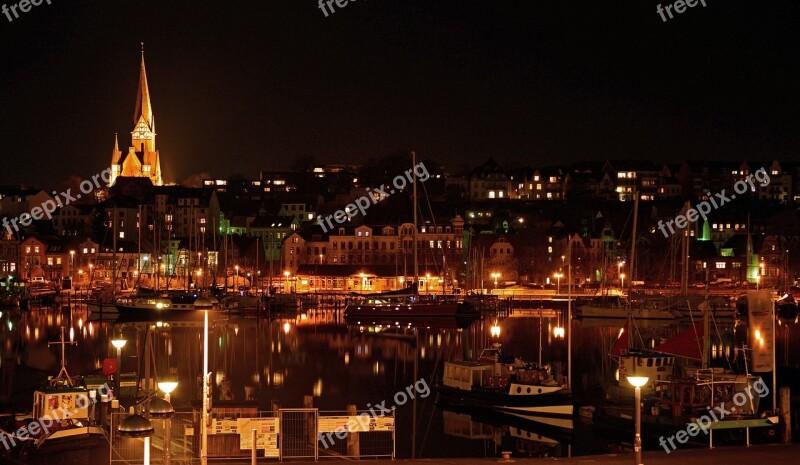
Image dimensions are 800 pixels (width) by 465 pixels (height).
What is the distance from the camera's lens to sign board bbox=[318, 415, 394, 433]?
2028 cm

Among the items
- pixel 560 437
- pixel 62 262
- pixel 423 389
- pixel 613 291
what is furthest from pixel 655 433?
pixel 62 262

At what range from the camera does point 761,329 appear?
75.4ft

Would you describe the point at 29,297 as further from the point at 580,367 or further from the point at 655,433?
the point at 655,433

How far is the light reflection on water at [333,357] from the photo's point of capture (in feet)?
89.1

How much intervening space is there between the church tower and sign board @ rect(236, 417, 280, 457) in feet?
447

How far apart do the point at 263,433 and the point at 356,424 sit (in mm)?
2121

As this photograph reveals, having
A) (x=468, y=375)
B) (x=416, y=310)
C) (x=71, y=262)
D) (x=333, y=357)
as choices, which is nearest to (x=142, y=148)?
(x=71, y=262)

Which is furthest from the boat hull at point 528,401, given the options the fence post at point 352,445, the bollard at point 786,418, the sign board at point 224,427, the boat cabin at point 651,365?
the sign board at point 224,427

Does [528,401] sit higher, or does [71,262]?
[71,262]

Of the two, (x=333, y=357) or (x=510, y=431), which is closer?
(x=510, y=431)

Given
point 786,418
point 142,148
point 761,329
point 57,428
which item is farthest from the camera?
point 142,148

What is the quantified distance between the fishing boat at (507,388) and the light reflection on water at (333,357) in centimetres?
69

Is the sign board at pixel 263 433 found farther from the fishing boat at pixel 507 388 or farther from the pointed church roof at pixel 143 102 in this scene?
the pointed church roof at pixel 143 102

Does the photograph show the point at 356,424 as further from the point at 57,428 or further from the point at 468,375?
the point at 468,375
